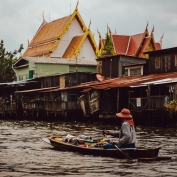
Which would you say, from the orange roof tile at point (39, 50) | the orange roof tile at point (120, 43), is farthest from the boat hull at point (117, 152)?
the orange roof tile at point (39, 50)

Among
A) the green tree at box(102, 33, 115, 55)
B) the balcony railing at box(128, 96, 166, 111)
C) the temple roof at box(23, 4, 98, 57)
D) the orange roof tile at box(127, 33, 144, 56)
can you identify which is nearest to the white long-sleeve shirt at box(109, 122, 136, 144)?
the balcony railing at box(128, 96, 166, 111)

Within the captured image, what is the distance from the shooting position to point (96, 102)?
113 feet

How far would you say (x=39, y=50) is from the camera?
64.0 metres

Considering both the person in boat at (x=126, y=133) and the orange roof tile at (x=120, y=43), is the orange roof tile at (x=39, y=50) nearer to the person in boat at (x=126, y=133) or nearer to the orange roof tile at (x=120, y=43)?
the orange roof tile at (x=120, y=43)

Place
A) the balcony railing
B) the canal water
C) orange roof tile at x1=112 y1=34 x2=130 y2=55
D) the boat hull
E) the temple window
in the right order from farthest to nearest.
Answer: orange roof tile at x1=112 y1=34 x2=130 y2=55 → the temple window → the balcony railing → the boat hull → the canal water

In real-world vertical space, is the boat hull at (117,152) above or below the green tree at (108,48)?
below

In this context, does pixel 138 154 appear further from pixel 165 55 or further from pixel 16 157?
pixel 165 55

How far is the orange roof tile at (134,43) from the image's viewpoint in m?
54.8

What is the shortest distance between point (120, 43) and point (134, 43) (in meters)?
1.66

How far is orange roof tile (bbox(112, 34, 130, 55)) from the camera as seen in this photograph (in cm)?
5546

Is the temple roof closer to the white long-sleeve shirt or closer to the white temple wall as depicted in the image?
the white temple wall

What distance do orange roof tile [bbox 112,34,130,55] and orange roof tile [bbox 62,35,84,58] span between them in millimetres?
5998

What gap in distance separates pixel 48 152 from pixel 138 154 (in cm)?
373

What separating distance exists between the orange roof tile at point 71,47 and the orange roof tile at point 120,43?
6.00m
